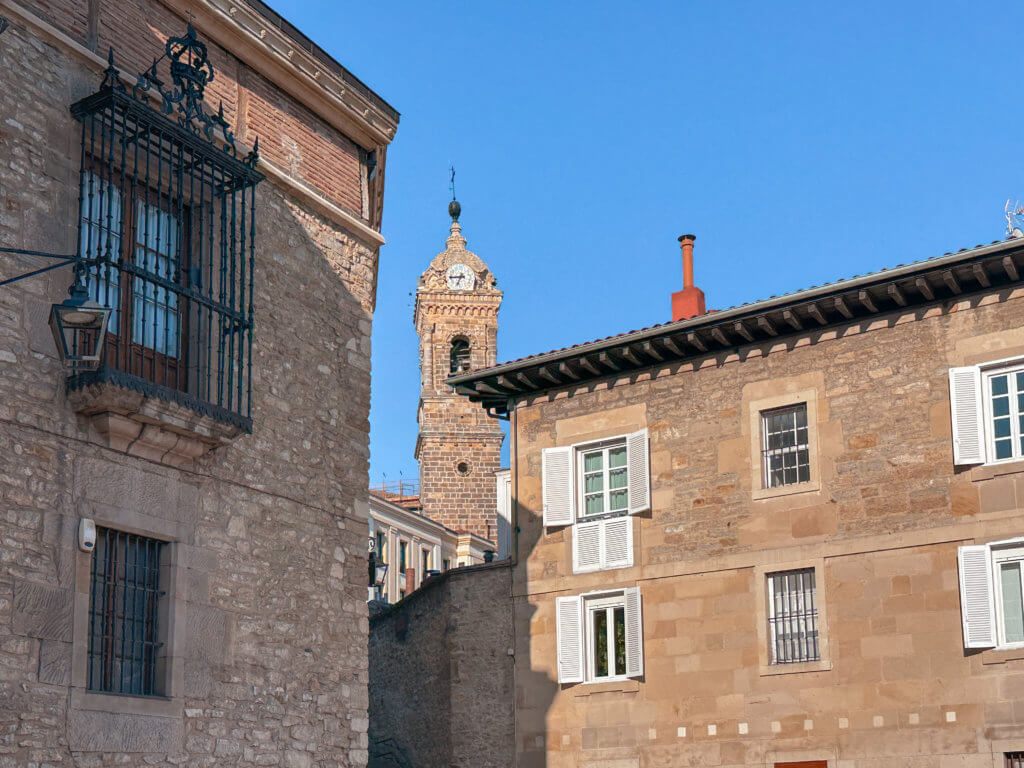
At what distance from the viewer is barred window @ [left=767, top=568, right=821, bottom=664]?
18.8 m

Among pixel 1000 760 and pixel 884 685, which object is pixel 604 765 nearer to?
pixel 884 685

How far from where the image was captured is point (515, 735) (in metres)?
21.1

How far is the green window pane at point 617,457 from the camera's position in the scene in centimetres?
2122

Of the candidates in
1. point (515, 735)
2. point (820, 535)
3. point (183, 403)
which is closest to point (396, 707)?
point (515, 735)

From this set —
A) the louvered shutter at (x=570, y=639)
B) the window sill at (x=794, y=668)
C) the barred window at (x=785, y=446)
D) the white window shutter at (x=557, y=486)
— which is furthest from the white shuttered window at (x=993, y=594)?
the white window shutter at (x=557, y=486)

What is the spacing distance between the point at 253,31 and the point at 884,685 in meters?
11.2

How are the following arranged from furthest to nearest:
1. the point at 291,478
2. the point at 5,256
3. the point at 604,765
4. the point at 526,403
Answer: the point at 526,403, the point at 604,765, the point at 291,478, the point at 5,256

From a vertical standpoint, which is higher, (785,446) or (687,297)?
(687,297)

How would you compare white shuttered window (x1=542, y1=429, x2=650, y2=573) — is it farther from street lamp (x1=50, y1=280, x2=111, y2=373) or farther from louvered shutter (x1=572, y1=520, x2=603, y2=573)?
street lamp (x1=50, y1=280, x2=111, y2=373)

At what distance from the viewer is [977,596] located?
56.5 feet

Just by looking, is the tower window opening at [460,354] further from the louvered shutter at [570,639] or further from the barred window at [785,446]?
the barred window at [785,446]

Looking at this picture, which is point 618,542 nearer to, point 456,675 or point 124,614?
point 456,675

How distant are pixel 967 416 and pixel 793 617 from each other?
11.8ft

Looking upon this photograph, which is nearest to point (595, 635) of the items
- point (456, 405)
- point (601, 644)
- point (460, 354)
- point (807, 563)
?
point (601, 644)
